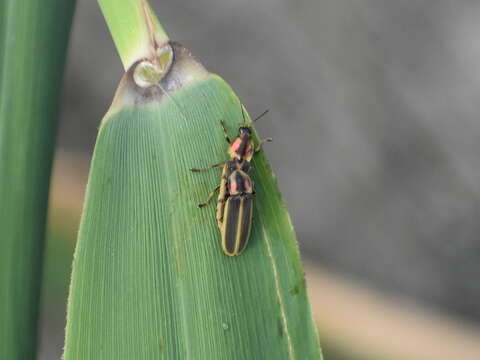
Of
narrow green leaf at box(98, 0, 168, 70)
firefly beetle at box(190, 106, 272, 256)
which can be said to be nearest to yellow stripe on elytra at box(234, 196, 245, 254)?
firefly beetle at box(190, 106, 272, 256)

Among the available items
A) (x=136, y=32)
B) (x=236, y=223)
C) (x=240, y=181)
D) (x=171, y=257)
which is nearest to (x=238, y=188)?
(x=240, y=181)

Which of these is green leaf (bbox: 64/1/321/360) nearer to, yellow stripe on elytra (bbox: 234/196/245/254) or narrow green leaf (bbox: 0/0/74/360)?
yellow stripe on elytra (bbox: 234/196/245/254)

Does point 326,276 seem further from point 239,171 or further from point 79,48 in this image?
point 79,48

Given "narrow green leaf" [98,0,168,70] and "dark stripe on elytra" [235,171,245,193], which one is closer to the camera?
"narrow green leaf" [98,0,168,70]

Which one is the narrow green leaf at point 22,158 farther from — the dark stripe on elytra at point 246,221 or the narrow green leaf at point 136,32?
the dark stripe on elytra at point 246,221

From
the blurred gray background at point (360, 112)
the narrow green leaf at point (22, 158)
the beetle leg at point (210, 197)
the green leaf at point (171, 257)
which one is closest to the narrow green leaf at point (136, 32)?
the green leaf at point (171, 257)

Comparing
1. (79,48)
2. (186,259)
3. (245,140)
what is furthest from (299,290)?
(79,48)
